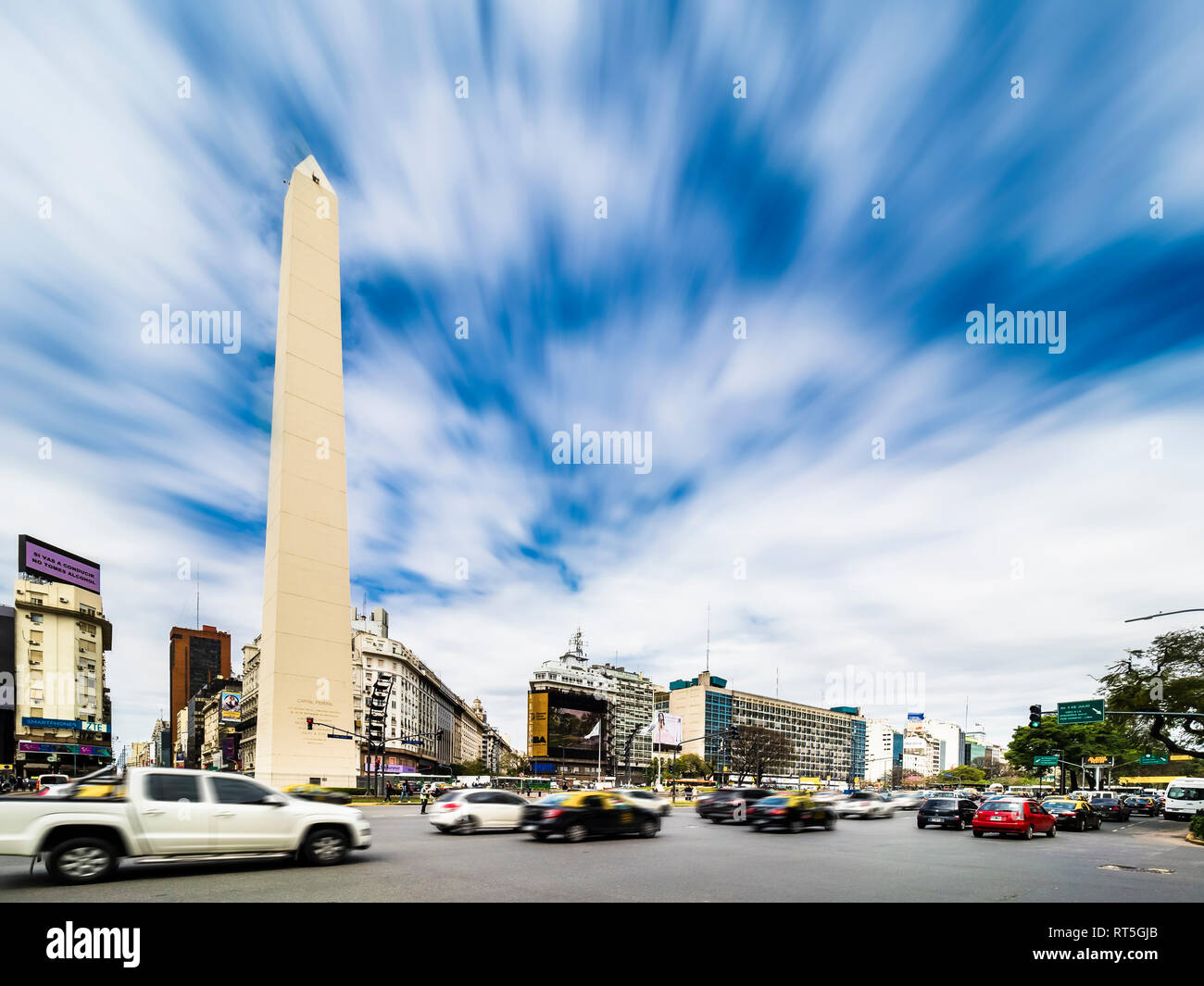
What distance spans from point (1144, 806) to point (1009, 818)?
38.4m

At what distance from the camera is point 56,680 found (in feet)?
283

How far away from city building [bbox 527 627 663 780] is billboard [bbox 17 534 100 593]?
83.0m

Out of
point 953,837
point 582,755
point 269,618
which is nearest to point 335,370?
point 269,618

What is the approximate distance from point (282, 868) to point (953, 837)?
21.1 m

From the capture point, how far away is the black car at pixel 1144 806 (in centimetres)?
5203

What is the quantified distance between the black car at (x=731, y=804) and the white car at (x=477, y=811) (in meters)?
10.0

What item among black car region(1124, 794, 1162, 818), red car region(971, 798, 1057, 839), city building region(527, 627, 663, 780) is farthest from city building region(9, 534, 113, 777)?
black car region(1124, 794, 1162, 818)

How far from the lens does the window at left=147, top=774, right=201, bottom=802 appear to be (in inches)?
422

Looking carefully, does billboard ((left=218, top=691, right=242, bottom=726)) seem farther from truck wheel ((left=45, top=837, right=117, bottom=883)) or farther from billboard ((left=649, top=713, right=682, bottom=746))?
truck wheel ((left=45, top=837, right=117, bottom=883))

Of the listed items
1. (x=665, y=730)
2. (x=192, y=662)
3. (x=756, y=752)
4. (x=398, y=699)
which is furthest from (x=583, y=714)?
(x=192, y=662)

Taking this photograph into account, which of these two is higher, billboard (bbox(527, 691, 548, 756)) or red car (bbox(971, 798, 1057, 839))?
red car (bbox(971, 798, 1057, 839))

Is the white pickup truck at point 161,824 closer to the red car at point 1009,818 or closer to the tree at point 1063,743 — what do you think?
the red car at point 1009,818

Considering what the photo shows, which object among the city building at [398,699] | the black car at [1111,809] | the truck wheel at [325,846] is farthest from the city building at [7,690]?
Answer: the black car at [1111,809]
